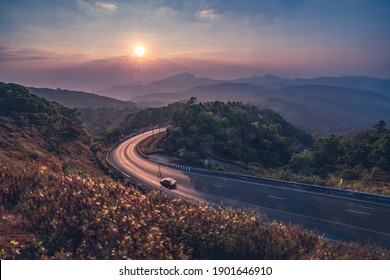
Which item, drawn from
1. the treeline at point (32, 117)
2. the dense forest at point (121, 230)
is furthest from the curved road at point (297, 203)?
the treeline at point (32, 117)

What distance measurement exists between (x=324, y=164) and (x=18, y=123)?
60877mm

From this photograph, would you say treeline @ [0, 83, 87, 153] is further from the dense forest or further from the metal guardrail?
the dense forest

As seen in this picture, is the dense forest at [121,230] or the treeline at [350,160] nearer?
the dense forest at [121,230]

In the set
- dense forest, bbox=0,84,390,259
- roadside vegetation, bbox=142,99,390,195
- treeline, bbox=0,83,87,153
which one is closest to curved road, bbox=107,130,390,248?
roadside vegetation, bbox=142,99,390,195

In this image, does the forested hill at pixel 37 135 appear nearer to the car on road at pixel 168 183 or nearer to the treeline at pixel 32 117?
the treeline at pixel 32 117

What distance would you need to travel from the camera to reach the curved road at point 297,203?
67.2 ft

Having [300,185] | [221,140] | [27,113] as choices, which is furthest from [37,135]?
[300,185]

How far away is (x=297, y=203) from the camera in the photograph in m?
25.5

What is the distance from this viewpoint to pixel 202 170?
37.0 m

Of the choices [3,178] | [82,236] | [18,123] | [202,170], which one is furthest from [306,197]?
[18,123]

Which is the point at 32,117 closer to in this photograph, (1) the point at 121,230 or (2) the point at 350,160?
(1) the point at 121,230

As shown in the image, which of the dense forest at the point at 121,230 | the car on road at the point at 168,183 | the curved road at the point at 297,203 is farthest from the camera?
the car on road at the point at 168,183

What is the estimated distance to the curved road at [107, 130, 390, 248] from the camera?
20.5m


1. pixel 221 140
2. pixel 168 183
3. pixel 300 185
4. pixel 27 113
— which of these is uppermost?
pixel 27 113
